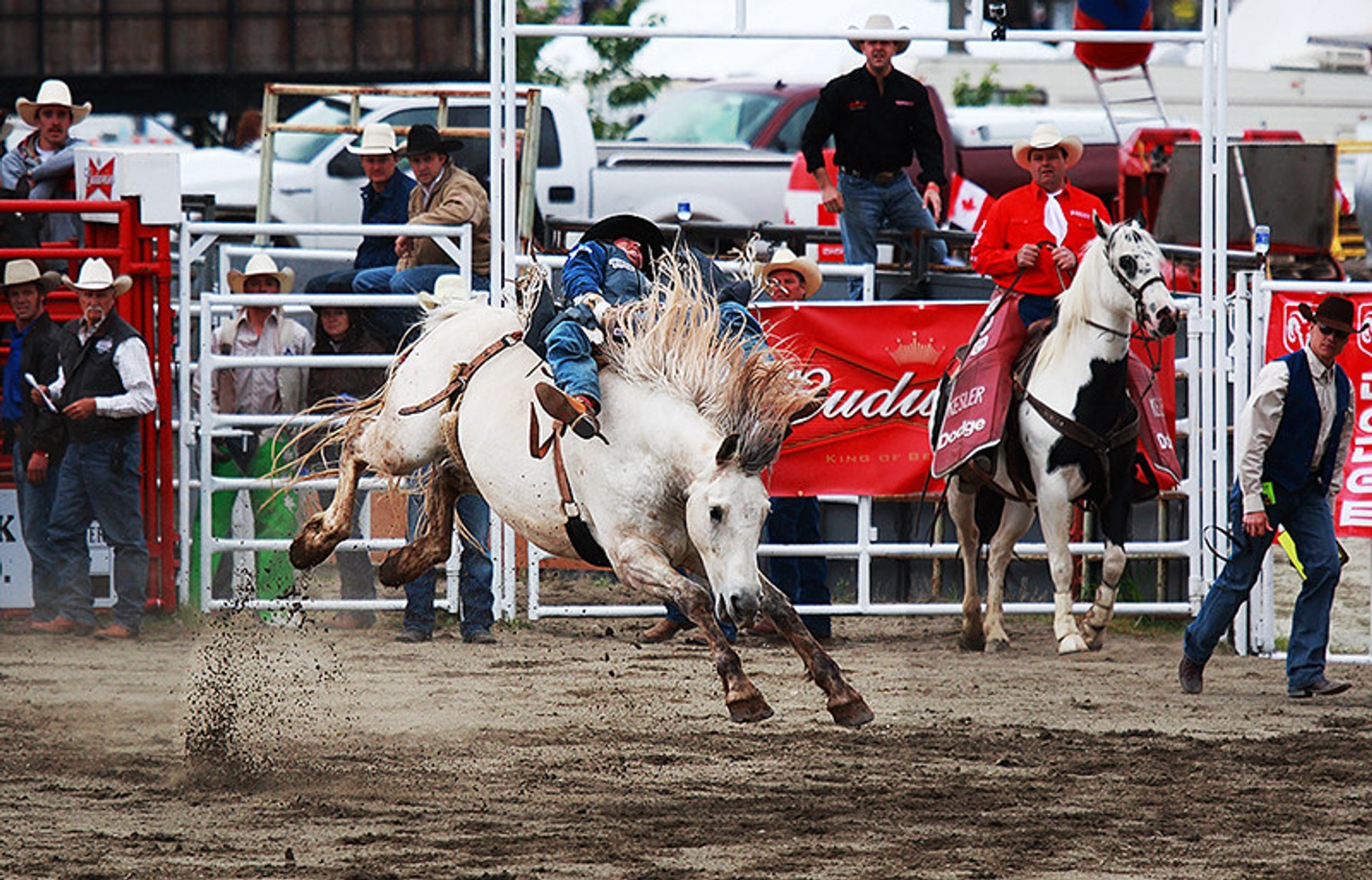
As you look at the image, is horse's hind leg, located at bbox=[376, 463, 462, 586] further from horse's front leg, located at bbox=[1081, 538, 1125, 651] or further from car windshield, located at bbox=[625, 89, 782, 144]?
car windshield, located at bbox=[625, 89, 782, 144]

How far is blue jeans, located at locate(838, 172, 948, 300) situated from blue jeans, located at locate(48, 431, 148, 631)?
13.6 feet

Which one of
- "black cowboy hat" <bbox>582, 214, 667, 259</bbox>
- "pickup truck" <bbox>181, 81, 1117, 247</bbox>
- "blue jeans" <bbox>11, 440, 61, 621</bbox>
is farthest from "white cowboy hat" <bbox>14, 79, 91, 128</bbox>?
"black cowboy hat" <bbox>582, 214, 667, 259</bbox>

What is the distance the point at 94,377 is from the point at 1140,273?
17.2ft

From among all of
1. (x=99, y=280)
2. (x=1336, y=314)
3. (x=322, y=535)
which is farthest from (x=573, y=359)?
(x=99, y=280)

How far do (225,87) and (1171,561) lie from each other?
1017 cm

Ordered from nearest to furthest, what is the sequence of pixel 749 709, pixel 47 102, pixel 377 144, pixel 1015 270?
pixel 749 709
pixel 1015 270
pixel 47 102
pixel 377 144

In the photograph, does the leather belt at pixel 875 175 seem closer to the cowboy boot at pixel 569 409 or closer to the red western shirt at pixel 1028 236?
the red western shirt at pixel 1028 236

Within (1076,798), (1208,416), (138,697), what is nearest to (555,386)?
(1076,798)

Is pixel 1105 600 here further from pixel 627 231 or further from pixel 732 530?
pixel 732 530

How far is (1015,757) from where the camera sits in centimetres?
757

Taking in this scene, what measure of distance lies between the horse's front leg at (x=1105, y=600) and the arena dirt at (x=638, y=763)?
21cm

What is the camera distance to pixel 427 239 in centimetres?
1101

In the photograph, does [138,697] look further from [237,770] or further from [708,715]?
[708,715]

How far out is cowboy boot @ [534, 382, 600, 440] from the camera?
6.67 meters
